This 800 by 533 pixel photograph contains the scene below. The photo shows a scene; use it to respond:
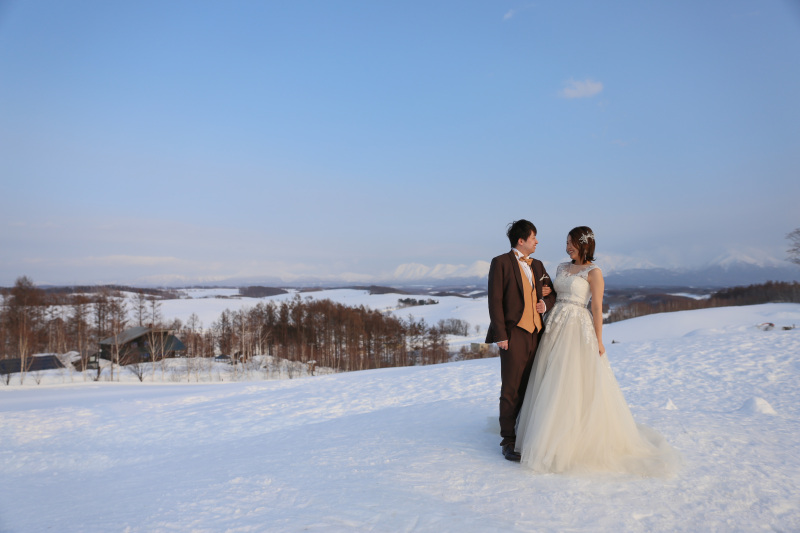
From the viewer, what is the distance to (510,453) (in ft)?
16.3

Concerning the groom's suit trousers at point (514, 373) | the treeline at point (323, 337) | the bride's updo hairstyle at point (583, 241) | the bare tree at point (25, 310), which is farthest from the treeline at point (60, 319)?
the bride's updo hairstyle at point (583, 241)

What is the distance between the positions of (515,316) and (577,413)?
1.17m

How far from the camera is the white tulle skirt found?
454 cm

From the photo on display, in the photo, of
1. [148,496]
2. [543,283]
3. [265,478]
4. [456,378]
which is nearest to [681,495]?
[543,283]

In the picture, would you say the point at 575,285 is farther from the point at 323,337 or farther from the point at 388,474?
the point at 323,337

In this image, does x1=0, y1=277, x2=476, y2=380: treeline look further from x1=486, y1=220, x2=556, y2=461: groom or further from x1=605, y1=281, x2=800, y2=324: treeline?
x1=486, y1=220, x2=556, y2=461: groom

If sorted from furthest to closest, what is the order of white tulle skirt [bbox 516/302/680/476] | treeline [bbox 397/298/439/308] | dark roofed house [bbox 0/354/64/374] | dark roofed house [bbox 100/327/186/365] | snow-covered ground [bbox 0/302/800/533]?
treeline [bbox 397/298/439/308]
dark roofed house [bbox 100/327/186/365]
dark roofed house [bbox 0/354/64/374]
white tulle skirt [bbox 516/302/680/476]
snow-covered ground [bbox 0/302/800/533]

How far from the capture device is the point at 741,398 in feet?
32.5

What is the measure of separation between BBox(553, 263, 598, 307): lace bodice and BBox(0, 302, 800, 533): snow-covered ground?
186 cm

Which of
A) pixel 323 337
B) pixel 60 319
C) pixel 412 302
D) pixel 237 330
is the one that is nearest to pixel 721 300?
pixel 323 337

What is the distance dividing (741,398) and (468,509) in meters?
9.26

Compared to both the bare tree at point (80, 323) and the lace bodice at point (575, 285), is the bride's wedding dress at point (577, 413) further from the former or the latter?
the bare tree at point (80, 323)

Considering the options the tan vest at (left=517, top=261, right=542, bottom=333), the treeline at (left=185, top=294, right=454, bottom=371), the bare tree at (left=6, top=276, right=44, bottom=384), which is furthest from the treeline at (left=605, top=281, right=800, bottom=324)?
the bare tree at (left=6, top=276, right=44, bottom=384)

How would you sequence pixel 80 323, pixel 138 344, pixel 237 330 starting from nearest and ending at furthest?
pixel 80 323, pixel 138 344, pixel 237 330
